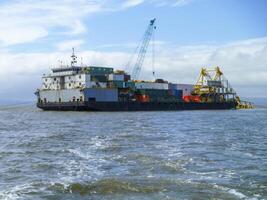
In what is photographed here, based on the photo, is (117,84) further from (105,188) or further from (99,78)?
(105,188)

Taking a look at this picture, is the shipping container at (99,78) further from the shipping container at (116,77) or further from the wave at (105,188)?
the wave at (105,188)

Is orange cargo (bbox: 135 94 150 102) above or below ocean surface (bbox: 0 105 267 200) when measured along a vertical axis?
above

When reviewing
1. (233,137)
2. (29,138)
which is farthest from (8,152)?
(233,137)

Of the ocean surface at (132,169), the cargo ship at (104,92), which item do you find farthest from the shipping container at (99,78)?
the ocean surface at (132,169)

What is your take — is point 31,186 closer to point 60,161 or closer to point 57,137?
point 60,161

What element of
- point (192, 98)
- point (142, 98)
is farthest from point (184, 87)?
point (142, 98)

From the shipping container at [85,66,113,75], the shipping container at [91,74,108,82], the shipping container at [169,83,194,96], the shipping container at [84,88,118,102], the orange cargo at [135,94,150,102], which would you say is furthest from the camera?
the shipping container at [169,83,194,96]

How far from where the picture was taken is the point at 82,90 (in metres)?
90.6

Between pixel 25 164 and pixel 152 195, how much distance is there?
9.25 metres

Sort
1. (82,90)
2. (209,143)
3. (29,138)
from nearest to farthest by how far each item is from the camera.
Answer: (209,143), (29,138), (82,90)

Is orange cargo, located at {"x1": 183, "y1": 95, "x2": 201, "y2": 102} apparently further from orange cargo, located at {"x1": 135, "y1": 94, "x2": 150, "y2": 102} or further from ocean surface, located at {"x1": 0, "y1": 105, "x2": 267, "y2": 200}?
ocean surface, located at {"x1": 0, "y1": 105, "x2": 267, "y2": 200}

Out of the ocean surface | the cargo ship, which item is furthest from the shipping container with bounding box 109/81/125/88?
the ocean surface

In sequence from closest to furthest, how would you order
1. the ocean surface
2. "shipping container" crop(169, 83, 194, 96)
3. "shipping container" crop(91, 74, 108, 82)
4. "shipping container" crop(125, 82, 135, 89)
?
the ocean surface → "shipping container" crop(91, 74, 108, 82) → "shipping container" crop(125, 82, 135, 89) → "shipping container" crop(169, 83, 194, 96)

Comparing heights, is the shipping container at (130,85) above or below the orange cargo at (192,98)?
above
